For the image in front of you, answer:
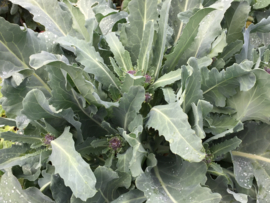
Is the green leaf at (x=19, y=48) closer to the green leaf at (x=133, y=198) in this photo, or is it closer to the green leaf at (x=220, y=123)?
the green leaf at (x=133, y=198)

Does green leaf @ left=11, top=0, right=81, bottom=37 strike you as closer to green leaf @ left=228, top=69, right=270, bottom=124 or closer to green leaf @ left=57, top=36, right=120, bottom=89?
green leaf @ left=57, top=36, right=120, bottom=89

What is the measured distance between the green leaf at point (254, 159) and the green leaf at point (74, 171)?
53 cm

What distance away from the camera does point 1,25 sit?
2.77ft

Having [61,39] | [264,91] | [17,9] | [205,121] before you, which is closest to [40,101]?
[61,39]

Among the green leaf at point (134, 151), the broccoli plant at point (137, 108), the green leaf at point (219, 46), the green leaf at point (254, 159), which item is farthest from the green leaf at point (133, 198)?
the green leaf at point (219, 46)

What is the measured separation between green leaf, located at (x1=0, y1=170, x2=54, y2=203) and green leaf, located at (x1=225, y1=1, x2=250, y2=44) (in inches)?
40.7

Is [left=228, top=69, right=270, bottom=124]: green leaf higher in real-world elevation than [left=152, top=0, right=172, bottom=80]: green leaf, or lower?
lower

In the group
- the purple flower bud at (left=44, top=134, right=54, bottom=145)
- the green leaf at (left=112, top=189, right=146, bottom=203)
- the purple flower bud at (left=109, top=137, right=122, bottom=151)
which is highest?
the purple flower bud at (left=44, top=134, right=54, bottom=145)

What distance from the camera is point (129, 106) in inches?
30.9

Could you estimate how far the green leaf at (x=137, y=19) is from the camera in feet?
3.03

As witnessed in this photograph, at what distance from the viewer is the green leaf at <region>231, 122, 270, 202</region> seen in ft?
2.80

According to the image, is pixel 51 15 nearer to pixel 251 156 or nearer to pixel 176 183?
pixel 176 183

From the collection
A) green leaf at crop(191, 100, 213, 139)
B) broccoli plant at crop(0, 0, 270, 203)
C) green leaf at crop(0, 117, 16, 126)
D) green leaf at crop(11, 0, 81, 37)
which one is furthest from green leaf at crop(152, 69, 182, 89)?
green leaf at crop(0, 117, 16, 126)

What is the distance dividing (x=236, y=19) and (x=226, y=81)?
347 millimetres
